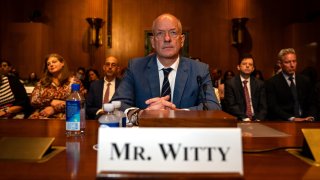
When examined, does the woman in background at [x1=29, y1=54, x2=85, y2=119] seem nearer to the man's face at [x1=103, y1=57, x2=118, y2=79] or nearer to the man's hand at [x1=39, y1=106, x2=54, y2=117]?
the man's hand at [x1=39, y1=106, x2=54, y2=117]

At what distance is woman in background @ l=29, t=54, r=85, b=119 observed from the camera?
329cm

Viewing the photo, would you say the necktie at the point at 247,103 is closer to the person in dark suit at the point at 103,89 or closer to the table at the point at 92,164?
the person in dark suit at the point at 103,89

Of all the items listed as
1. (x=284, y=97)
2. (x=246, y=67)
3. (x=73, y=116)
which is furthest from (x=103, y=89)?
(x=73, y=116)

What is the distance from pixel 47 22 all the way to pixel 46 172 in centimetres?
859

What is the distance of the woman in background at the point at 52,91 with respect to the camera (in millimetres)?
3285

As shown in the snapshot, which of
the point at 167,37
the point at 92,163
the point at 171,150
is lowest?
the point at 92,163

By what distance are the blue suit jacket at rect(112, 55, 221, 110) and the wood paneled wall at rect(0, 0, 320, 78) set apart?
6.72 metres

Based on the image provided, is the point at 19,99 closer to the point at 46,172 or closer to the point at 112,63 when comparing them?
the point at 112,63

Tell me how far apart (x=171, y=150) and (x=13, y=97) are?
3.07 metres

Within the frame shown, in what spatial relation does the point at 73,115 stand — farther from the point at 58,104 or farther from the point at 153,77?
the point at 58,104

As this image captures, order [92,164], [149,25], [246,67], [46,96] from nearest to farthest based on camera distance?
1. [92,164]
2. [46,96]
3. [246,67]
4. [149,25]

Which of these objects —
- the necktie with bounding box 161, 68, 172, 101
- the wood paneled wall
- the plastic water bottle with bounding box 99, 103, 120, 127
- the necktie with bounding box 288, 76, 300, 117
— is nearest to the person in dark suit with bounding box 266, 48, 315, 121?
the necktie with bounding box 288, 76, 300, 117

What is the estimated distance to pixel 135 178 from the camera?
0.83 meters

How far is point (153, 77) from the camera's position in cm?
231
